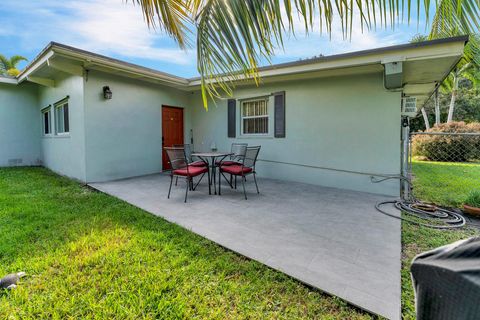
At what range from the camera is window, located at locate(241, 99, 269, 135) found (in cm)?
682

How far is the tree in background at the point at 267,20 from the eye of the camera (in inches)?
40.7

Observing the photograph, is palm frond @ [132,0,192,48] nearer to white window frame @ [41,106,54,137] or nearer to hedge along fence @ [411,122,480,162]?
white window frame @ [41,106,54,137]

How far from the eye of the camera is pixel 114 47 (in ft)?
25.9

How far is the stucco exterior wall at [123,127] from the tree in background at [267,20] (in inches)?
213

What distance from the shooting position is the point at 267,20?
1150 millimetres

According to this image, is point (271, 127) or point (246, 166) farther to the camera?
point (271, 127)

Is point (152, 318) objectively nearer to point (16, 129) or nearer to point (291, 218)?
point (291, 218)

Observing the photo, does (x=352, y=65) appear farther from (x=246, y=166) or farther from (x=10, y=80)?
(x=10, y=80)

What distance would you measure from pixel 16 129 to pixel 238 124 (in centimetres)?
805

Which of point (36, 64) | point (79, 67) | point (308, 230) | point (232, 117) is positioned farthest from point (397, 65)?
point (36, 64)

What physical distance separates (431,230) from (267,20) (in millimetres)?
3450

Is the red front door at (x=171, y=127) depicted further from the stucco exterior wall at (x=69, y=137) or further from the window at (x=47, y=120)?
the window at (x=47, y=120)

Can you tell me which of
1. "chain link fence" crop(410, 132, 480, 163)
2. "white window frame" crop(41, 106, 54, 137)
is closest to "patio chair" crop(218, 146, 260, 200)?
"white window frame" crop(41, 106, 54, 137)

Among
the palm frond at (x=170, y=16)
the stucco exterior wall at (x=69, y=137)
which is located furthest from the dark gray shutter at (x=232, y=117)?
the palm frond at (x=170, y=16)
